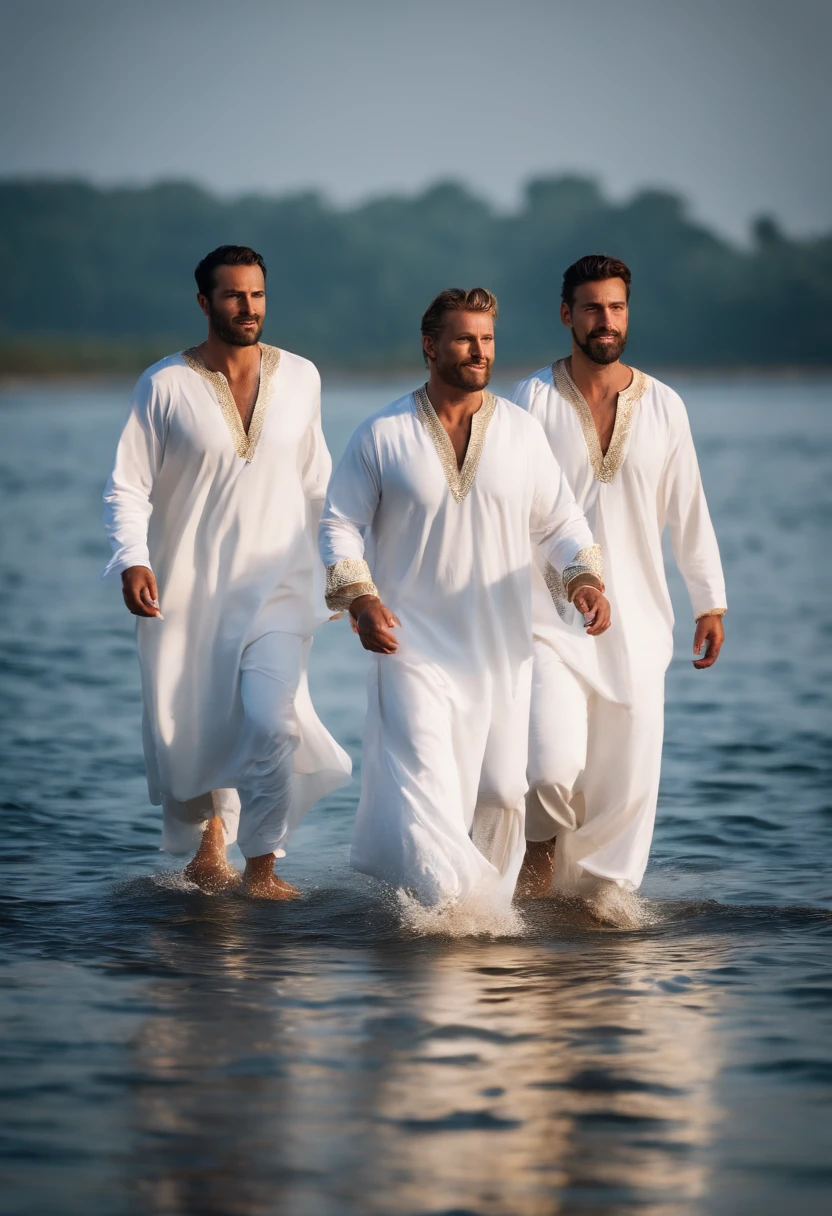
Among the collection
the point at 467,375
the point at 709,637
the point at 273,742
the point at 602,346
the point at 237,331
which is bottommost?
the point at 273,742

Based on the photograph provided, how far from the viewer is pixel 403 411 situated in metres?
6.72

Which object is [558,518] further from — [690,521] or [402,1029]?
[402,1029]

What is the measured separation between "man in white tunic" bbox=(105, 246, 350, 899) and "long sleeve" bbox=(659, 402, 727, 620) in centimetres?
123

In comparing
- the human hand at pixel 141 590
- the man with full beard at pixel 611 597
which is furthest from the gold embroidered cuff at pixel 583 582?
the human hand at pixel 141 590

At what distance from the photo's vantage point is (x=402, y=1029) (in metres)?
5.91

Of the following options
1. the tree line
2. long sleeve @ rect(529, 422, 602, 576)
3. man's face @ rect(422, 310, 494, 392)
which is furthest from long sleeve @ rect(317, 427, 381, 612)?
the tree line

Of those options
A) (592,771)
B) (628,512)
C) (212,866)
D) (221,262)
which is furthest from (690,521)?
(212,866)

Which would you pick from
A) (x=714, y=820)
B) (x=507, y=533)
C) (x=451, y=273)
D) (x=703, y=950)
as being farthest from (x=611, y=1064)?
(x=451, y=273)

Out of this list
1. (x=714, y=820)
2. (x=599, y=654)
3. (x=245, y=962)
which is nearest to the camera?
(x=245, y=962)

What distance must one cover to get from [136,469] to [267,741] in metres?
1.00

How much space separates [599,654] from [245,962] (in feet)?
4.99

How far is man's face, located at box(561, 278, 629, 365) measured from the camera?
7.02 m

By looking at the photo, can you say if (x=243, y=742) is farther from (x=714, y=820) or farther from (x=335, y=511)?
(x=714, y=820)

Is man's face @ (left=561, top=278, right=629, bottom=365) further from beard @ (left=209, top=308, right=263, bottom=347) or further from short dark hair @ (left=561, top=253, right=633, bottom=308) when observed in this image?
beard @ (left=209, top=308, right=263, bottom=347)
